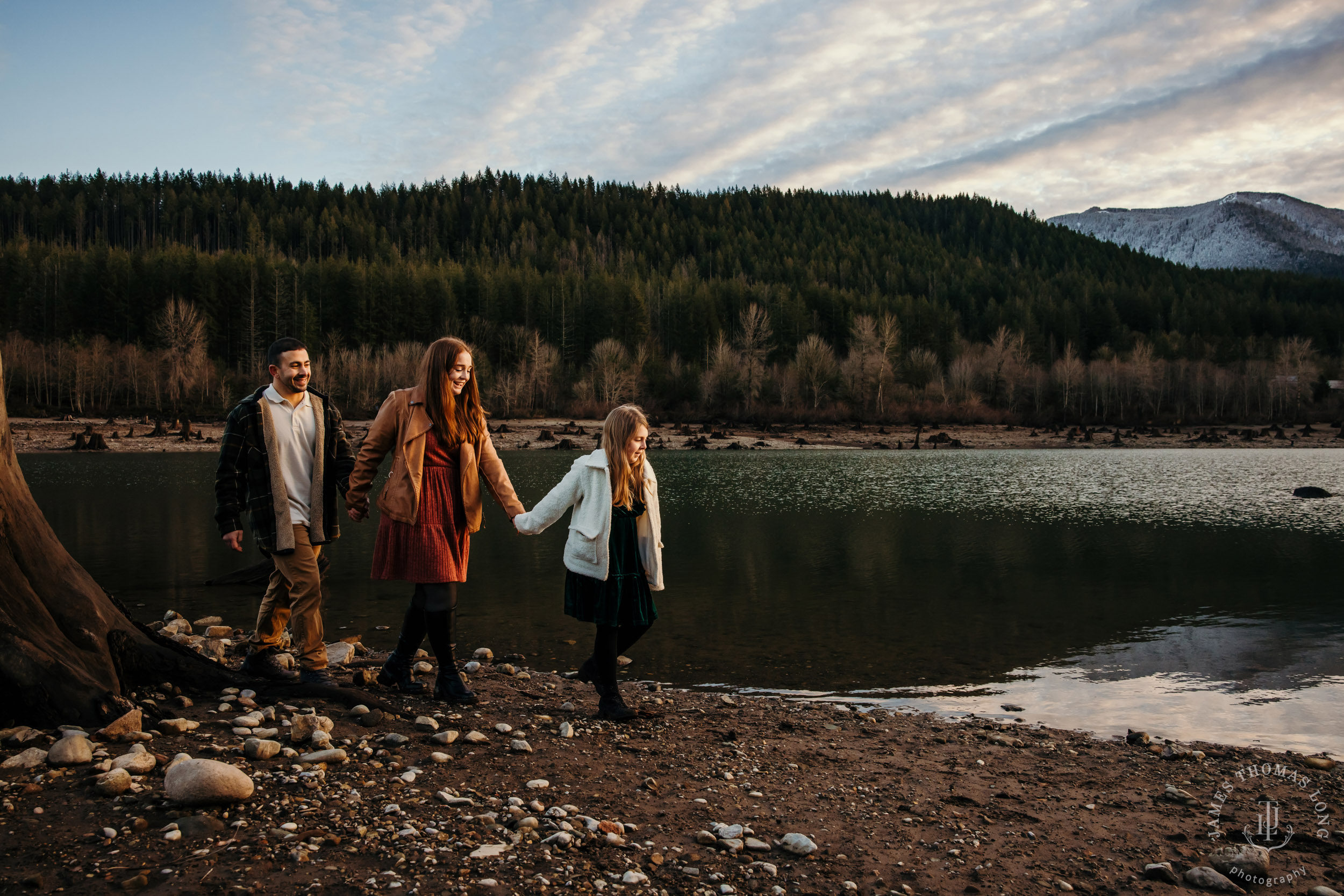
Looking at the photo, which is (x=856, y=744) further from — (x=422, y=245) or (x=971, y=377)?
(x=422, y=245)

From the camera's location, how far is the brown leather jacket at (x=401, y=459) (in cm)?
576

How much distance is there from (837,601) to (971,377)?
90271 millimetres

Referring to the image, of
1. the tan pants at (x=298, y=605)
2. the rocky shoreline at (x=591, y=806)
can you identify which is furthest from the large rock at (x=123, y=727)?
the tan pants at (x=298, y=605)

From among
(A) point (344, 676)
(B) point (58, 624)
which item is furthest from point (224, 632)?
(B) point (58, 624)

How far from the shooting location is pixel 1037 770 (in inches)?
231

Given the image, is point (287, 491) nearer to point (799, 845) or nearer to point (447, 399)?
point (447, 399)

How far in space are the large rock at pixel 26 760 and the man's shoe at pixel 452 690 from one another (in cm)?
250

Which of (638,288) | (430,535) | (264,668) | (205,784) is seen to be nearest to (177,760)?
(205,784)

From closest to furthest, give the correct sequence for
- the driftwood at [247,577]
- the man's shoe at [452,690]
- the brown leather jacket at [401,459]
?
the brown leather jacket at [401,459], the man's shoe at [452,690], the driftwood at [247,577]

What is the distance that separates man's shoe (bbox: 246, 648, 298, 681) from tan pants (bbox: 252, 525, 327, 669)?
56mm

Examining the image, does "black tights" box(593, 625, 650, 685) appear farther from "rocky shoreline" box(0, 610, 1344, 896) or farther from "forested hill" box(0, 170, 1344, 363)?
"forested hill" box(0, 170, 1344, 363)

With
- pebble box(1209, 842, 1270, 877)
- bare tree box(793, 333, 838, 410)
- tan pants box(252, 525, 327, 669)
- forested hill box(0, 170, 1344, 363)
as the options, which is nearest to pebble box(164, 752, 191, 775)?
tan pants box(252, 525, 327, 669)

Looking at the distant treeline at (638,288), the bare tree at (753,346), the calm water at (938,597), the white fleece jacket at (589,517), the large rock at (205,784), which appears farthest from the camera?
the distant treeline at (638,288)

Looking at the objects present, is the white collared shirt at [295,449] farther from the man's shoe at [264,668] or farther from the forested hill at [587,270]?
the forested hill at [587,270]
